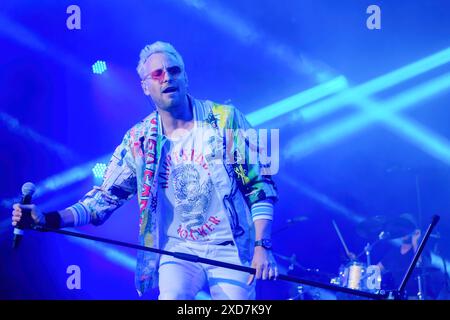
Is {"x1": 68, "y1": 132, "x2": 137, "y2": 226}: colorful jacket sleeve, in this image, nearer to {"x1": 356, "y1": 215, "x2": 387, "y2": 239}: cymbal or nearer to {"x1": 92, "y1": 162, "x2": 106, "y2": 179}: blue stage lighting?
{"x1": 92, "y1": 162, "x2": 106, "y2": 179}: blue stage lighting

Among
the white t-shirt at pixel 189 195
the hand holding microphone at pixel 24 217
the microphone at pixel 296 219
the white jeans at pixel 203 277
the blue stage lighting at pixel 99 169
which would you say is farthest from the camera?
the microphone at pixel 296 219

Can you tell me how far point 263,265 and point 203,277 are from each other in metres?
0.38

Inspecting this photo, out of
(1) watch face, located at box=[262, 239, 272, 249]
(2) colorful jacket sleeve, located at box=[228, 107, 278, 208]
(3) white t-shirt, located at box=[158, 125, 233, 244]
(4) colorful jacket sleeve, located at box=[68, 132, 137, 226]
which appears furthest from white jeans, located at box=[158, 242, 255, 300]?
(4) colorful jacket sleeve, located at box=[68, 132, 137, 226]

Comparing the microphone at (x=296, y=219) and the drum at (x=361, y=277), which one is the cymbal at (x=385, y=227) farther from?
the microphone at (x=296, y=219)

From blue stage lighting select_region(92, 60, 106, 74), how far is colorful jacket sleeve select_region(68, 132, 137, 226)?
4.50ft

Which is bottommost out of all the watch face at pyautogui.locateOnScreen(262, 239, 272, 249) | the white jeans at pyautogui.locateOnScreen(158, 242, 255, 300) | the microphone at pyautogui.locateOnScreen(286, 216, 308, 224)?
the white jeans at pyautogui.locateOnScreen(158, 242, 255, 300)

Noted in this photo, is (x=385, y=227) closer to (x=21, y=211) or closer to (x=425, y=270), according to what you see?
(x=425, y=270)

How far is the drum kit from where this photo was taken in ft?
17.4

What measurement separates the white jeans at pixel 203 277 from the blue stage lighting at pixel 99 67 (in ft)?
6.82

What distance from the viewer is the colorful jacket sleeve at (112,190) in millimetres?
3660

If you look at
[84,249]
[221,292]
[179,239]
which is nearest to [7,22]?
[84,249]

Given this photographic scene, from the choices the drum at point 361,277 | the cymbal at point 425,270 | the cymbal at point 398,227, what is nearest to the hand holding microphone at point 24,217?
the drum at point 361,277
